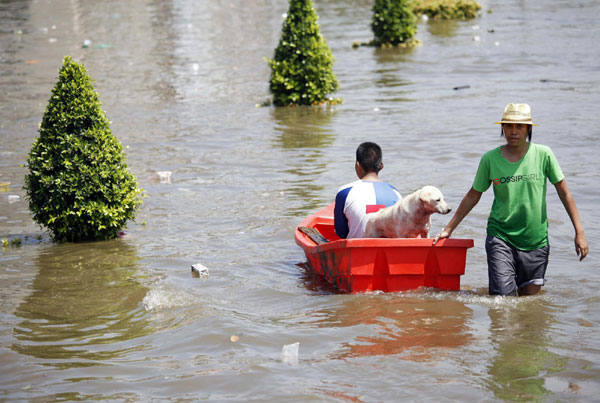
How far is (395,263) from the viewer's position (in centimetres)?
672

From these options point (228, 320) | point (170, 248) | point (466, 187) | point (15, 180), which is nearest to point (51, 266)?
point (170, 248)

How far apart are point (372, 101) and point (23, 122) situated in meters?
7.88

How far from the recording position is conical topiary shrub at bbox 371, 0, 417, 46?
82.9ft

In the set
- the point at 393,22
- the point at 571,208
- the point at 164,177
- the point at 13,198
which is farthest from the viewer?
the point at 393,22

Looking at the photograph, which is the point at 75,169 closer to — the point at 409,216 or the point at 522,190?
the point at 409,216

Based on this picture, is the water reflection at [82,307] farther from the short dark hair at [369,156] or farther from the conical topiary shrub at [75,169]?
the short dark hair at [369,156]

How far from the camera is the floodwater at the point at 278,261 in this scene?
5496 millimetres

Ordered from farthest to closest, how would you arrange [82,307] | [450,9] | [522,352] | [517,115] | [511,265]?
[450,9]
[82,307]
[511,265]
[517,115]
[522,352]

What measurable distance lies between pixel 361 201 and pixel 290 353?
6.19ft

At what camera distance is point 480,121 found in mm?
15016

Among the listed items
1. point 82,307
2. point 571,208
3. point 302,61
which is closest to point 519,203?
point 571,208

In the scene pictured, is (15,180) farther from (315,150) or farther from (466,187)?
(466,187)

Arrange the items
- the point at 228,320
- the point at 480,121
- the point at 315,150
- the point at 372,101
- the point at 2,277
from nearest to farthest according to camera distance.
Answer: the point at 228,320 < the point at 2,277 < the point at 315,150 < the point at 480,121 < the point at 372,101

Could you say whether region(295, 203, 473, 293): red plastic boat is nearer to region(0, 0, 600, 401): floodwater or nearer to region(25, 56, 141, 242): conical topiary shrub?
region(0, 0, 600, 401): floodwater
